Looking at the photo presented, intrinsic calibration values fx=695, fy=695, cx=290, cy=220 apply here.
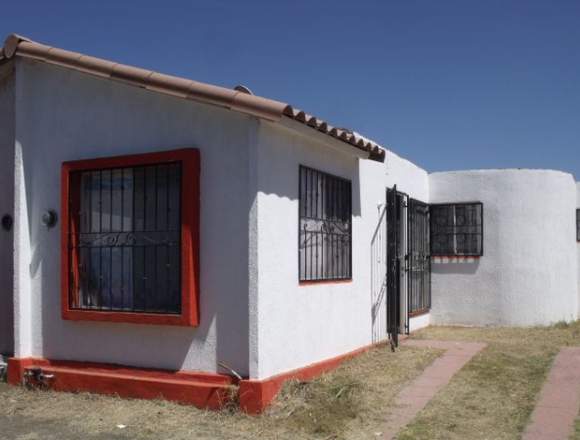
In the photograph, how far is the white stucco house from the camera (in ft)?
20.6

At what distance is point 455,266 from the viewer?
40.0ft

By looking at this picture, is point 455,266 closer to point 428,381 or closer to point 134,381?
point 428,381

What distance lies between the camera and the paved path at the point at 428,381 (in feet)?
19.5

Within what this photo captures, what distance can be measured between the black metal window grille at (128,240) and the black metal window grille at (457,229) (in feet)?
22.0

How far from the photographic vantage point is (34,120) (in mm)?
7570

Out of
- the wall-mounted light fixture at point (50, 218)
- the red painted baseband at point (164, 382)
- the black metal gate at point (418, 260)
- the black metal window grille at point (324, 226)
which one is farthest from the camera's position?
the black metal gate at point (418, 260)

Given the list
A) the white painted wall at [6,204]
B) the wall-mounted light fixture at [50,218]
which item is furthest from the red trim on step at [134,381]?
the wall-mounted light fixture at [50,218]

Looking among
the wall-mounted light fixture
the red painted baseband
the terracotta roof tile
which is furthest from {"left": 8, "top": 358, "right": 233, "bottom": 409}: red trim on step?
the terracotta roof tile

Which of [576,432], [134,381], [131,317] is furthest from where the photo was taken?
[131,317]

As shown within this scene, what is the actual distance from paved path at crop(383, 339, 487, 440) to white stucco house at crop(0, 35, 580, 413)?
0.85 m

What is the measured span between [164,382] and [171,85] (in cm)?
275

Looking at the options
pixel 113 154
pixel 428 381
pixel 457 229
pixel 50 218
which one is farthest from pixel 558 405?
pixel 457 229

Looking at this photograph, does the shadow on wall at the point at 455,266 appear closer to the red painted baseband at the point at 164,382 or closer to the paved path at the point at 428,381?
the paved path at the point at 428,381

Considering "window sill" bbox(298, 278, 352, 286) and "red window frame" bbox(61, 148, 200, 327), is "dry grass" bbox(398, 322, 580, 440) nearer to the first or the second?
"window sill" bbox(298, 278, 352, 286)
